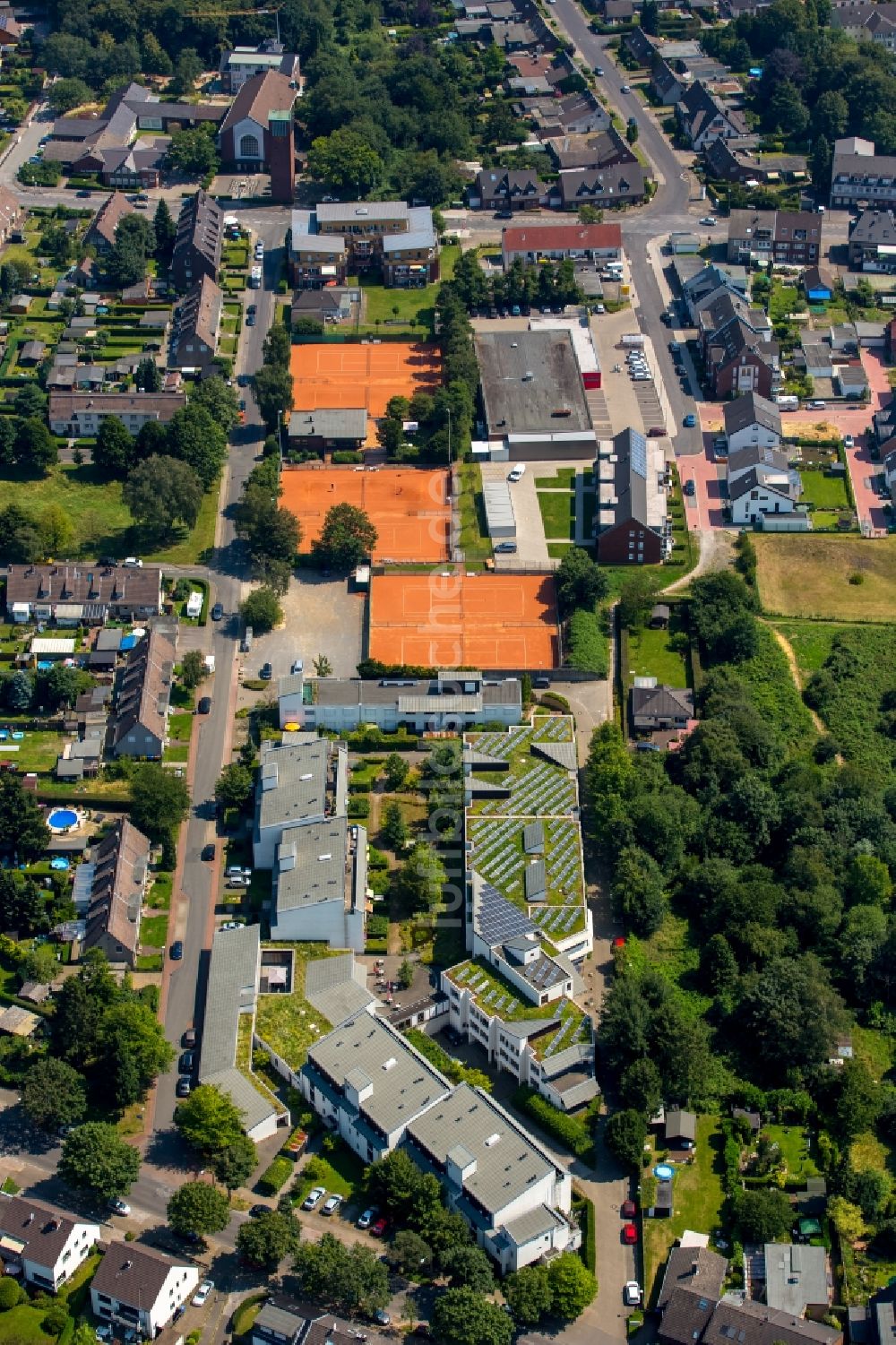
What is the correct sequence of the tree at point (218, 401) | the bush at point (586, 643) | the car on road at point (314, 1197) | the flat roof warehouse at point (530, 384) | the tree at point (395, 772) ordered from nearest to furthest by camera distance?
the car on road at point (314, 1197) < the tree at point (395, 772) < the bush at point (586, 643) < the tree at point (218, 401) < the flat roof warehouse at point (530, 384)

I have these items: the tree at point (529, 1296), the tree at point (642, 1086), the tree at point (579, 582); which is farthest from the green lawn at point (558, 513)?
the tree at point (529, 1296)

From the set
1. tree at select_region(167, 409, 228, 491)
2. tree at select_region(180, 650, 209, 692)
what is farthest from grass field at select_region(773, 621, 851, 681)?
tree at select_region(167, 409, 228, 491)

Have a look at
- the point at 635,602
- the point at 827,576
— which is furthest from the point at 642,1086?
the point at 827,576

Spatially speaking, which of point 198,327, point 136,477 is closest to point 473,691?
point 136,477

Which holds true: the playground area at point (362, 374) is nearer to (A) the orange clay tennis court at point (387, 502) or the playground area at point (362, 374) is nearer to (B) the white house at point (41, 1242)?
(A) the orange clay tennis court at point (387, 502)

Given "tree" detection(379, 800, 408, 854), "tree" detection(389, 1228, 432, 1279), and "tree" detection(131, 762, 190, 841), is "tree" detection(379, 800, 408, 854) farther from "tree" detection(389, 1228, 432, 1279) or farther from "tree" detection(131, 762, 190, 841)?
"tree" detection(389, 1228, 432, 1279)

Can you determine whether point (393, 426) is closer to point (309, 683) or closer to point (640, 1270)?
point (309, 683)
